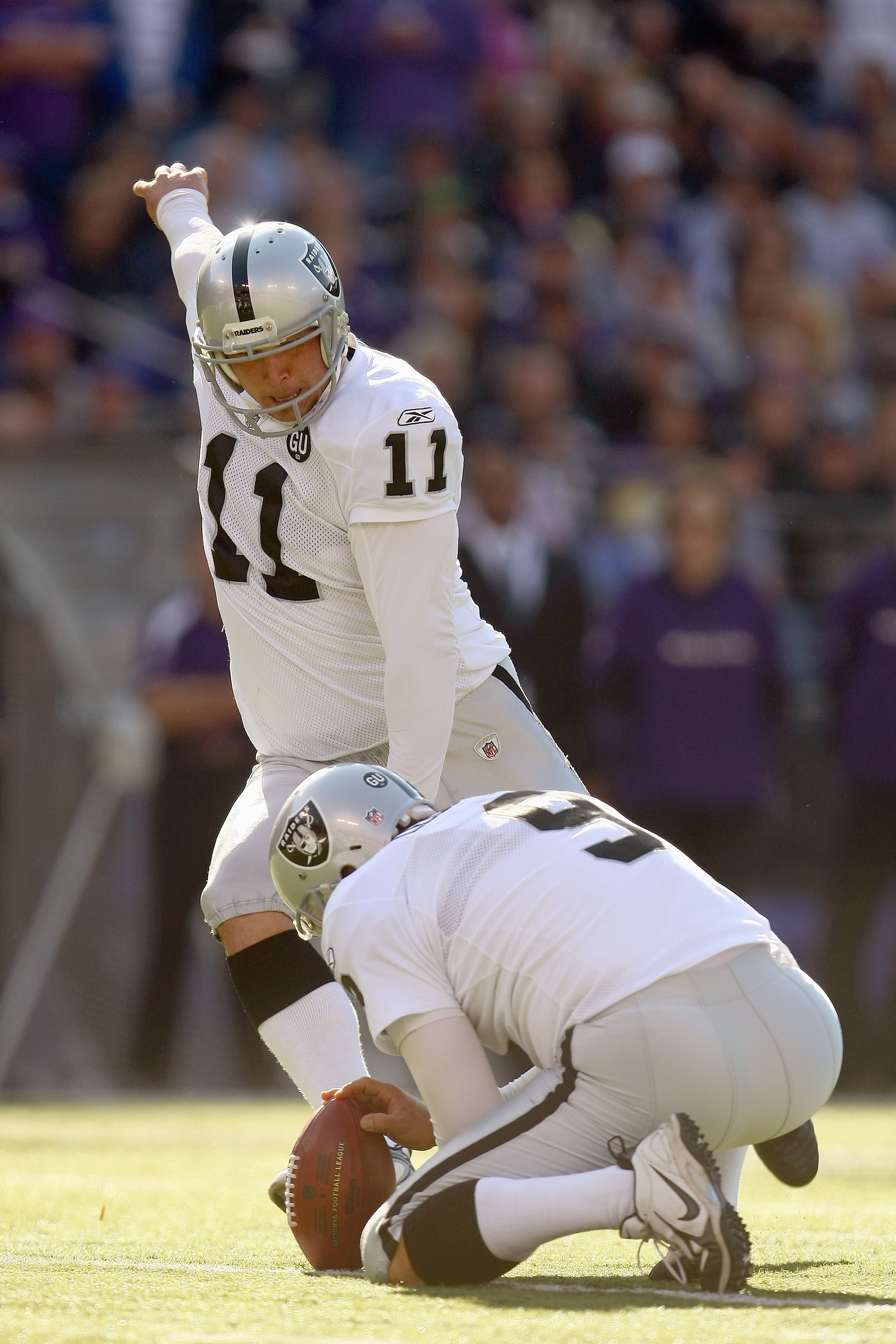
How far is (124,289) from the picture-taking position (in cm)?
Answer: 929

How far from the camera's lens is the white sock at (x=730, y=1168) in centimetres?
368

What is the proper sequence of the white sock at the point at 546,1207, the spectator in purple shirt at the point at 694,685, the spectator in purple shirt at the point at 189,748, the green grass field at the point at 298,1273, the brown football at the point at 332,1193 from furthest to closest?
1. the spectator in purple shirt at the point at 694,685
2. the spectator in purple shirt at the point at 189,748
3. the brown football at the point at 332,1193
4. the white sock at the point at 546,1207
5. the green grass field at the point at 298,1273

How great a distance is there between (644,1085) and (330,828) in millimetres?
695

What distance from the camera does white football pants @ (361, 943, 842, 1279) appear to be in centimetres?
332

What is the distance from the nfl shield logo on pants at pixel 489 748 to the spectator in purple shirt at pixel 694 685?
3.58 m

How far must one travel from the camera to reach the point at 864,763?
8.11 metres

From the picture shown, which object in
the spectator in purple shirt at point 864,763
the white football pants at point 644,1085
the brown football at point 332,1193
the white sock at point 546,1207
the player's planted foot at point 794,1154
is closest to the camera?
the white sock at point 546,1207

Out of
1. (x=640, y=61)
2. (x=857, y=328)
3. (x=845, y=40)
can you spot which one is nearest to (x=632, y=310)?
(x=857, y=328)

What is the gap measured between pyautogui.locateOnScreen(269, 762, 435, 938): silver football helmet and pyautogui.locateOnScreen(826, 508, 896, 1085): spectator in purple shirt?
4801 mm

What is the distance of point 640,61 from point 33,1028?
7.04 m

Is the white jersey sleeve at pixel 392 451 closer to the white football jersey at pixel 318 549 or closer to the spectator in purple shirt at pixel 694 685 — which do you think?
the white football jersey at pixel 318 549

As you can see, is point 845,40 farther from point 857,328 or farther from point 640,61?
point 857,328

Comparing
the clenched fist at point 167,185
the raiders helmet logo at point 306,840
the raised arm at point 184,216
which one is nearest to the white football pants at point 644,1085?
the raiders helmet logo at point 306,840

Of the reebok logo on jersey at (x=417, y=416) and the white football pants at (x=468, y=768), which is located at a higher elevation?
the reebok logo on jersey at (x=417, y=416)
